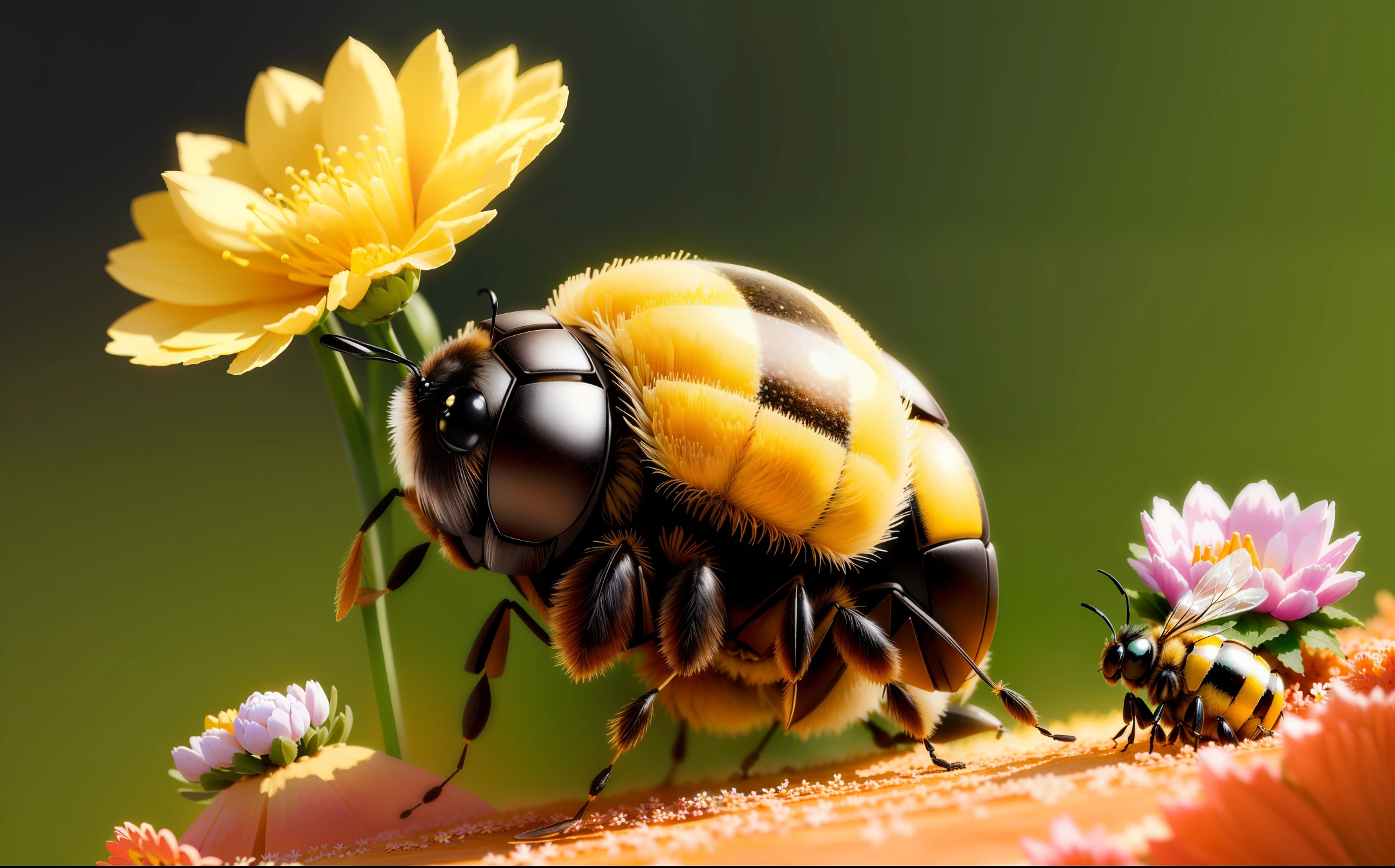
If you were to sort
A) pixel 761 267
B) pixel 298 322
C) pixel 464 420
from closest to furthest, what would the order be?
pixel 464 420 < pixel 298 322 < pixel 761 267

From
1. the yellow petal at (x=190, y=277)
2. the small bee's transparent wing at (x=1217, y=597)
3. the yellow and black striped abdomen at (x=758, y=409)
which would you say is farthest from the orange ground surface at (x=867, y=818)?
the yellow petal at (x=190, y=277)

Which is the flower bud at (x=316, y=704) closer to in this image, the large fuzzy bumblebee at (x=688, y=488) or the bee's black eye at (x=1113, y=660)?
the large fuzzy bumblebee at (x=688, y=488)

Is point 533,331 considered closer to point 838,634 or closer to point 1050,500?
point 838,634

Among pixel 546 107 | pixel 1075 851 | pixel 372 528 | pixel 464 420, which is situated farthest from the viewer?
pixel 372 528

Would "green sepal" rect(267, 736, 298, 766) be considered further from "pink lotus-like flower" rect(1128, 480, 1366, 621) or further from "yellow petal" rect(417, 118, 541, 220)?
"pink lotus-like flower" rect(1128, 480, 1366, 621)

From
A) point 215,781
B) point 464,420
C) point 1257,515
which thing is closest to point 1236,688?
point 1257,515

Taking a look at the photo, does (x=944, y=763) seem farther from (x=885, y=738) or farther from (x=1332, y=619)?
(x=1332, y=619)

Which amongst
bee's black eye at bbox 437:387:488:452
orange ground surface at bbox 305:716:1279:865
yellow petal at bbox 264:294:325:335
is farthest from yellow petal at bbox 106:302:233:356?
orange ground surface at bbox 305:716:1279:865

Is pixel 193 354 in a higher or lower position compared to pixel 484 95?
lower

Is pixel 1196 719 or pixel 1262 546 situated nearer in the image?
pixel 1196 719
